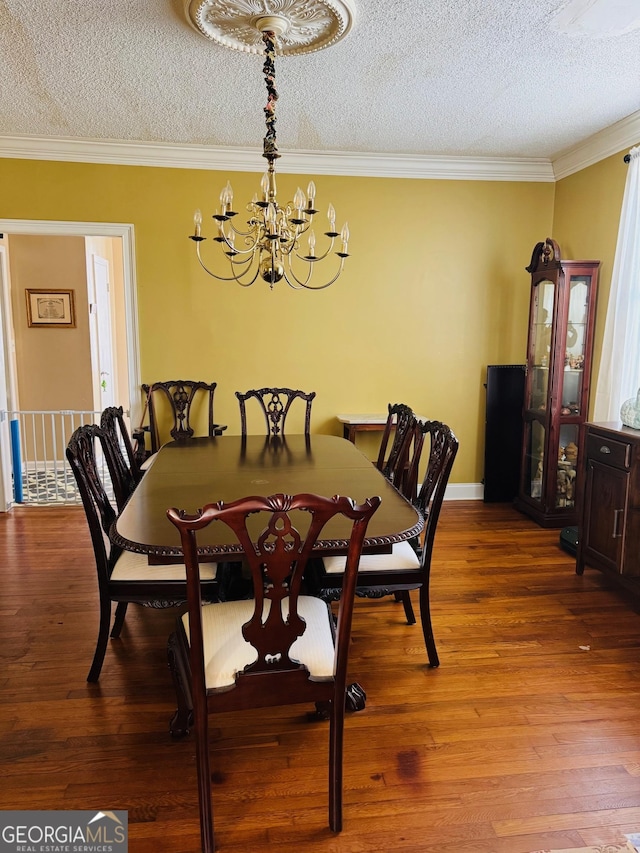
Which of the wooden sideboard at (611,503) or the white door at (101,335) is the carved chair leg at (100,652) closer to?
the wooden sideboard at (611,503)

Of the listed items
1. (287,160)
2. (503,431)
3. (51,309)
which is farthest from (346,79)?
(51,309)

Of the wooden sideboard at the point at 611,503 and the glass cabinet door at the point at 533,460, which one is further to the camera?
the glass cabinet door at the point at 533,460

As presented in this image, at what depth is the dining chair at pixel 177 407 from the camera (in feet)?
14.1

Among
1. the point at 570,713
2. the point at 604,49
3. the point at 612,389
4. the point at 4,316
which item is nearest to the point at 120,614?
the point at 570,713

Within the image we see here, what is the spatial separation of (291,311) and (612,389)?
7.63 feet

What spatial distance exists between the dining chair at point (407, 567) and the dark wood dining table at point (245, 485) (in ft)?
0.59

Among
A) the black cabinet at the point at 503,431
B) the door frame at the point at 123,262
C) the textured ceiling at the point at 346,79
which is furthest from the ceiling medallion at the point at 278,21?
the black cabinet at the point at 503,431

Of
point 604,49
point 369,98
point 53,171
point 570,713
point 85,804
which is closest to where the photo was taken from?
point 85,804

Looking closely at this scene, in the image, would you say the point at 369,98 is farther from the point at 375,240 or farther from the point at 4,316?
the point at 4,316

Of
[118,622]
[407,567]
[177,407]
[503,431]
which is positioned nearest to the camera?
[407,567]

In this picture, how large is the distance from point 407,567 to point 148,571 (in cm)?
103

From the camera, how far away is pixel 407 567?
233 cm

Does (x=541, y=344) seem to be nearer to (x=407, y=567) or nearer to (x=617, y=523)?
(x=617, y=523)

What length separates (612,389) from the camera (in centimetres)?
365
